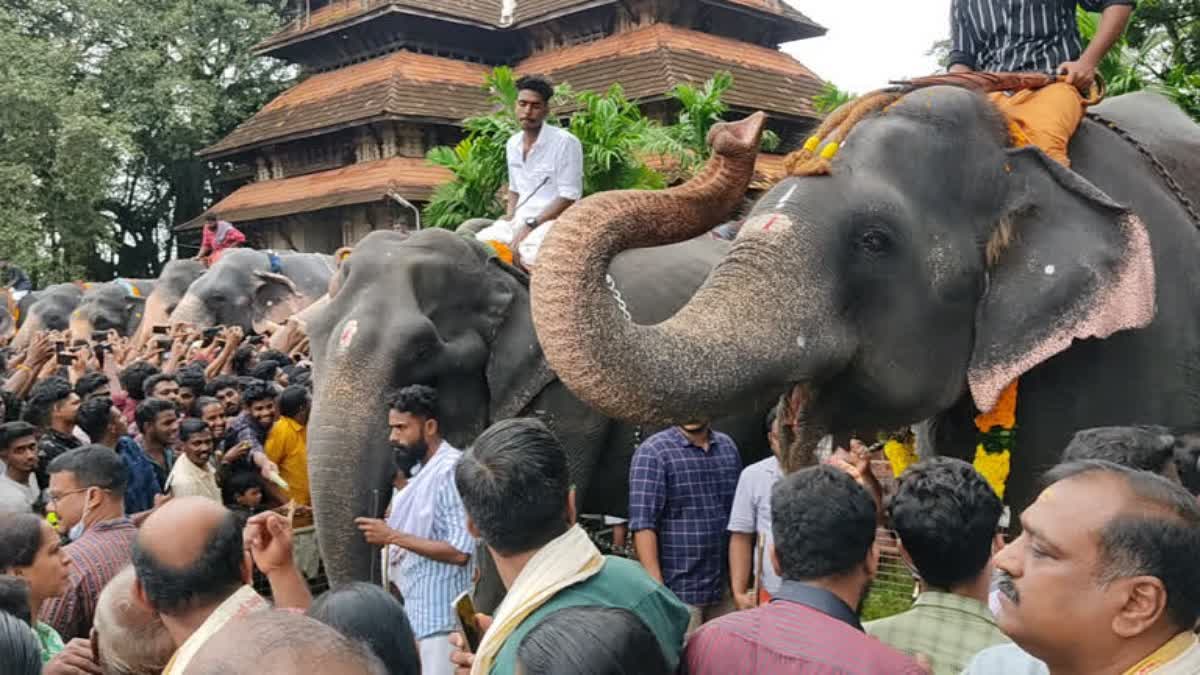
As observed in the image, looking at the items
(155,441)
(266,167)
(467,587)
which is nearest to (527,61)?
(266,167)

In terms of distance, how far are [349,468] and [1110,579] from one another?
3549 millimetres

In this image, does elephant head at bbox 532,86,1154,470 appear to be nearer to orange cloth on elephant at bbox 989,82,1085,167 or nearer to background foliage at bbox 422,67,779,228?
orange cloth on elephant at bbox 989,82,1085,167

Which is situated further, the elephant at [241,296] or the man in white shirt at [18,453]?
the elephant at [241,296]

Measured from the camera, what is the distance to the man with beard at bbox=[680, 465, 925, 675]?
2418 mm

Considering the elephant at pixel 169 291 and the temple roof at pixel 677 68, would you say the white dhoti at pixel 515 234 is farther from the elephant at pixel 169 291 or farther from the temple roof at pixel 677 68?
the temple roof at pixel 677 68

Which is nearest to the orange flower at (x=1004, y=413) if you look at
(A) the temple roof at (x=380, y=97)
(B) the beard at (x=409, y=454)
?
(B) the beard at (x=409, y=454)

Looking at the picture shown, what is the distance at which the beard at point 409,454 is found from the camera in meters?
4.65

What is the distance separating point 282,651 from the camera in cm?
155

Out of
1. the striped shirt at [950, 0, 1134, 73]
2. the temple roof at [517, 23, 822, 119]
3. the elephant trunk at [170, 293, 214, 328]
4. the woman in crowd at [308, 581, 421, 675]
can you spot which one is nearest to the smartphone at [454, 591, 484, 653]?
the woman in crowd at [308, 581, 421, 675]

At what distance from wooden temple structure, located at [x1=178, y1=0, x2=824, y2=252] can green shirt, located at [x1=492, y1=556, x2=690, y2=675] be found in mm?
18313

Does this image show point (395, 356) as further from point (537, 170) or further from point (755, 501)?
point (537, 170)

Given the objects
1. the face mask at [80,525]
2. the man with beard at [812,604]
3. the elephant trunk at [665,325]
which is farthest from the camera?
the face mask at [80,525]

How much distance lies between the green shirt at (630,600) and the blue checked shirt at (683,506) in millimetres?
2192

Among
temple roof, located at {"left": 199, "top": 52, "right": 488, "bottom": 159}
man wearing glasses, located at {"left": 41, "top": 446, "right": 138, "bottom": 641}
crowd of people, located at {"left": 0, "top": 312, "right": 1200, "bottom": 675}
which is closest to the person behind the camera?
crowd of people, located at {"left": 0, "top": 312, "right": 1200, "bottom": 675}
